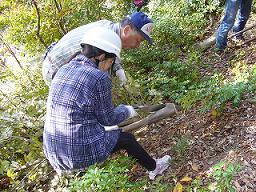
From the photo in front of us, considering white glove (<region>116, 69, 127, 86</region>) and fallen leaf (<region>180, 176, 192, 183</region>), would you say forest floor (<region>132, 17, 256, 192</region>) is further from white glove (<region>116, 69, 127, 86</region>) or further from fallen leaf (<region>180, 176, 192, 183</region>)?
white glove (<region>116, 69, 127, 86</region>)

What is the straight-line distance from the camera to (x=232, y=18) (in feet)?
19.5

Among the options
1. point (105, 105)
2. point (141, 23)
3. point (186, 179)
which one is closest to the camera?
point (105, 105)

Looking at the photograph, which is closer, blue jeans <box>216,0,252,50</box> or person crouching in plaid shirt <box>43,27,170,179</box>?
person crouching in plaid shirt <box>43,27,170,179</box>

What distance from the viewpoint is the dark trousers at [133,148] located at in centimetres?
346

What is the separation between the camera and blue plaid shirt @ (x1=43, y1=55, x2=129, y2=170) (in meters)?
2.95

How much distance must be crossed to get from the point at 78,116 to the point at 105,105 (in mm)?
271

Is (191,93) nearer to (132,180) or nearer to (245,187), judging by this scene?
(132,180)

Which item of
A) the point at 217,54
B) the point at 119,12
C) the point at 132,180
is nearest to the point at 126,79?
the point at 132,180

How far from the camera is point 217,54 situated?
6359 mm

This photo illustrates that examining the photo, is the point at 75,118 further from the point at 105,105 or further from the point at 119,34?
the point at 119,34

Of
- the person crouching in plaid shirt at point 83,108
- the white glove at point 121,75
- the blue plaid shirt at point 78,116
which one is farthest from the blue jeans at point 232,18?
the blue plaid shirt at point 78,116

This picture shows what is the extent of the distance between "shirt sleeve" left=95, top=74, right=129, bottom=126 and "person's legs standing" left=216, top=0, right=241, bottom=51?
3498 millimetres

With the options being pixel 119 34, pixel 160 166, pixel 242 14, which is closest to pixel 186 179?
pixel 160 166

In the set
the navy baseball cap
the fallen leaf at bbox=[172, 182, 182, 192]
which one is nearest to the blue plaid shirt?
the fallen leaf at bbox=[172, 182, 182, 192]
